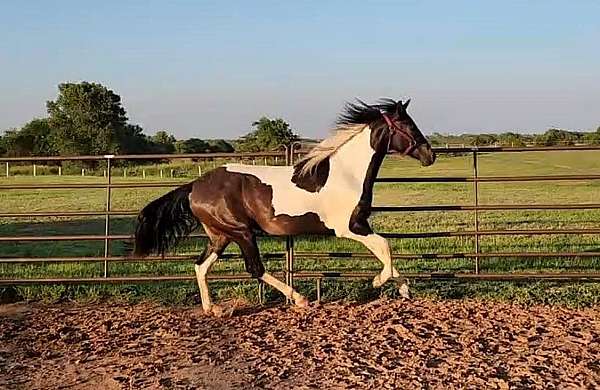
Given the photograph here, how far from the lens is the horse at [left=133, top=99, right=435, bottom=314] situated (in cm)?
612

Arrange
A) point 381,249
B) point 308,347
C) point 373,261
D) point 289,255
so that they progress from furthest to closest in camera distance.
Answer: point 373,261
point 289,255
point 381,249
point 308,347

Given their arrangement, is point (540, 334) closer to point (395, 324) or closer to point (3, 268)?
point (395, 324)

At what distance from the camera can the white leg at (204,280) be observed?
21.0 ft

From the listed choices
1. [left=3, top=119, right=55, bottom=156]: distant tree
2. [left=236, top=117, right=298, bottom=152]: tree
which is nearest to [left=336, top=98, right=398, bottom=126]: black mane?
[left=236, top=117, right=298, bottom=152]: tree

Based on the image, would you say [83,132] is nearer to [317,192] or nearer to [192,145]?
[192,145]

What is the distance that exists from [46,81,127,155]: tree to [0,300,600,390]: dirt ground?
47.4m

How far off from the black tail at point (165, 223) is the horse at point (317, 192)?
0.13 meters

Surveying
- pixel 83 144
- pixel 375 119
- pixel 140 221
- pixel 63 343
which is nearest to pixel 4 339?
pixel 63 343

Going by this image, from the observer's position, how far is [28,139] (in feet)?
188

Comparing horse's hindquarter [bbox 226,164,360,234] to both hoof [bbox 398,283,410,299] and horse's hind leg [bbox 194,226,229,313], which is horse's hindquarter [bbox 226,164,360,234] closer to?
horse's hind leg [bbox 194,226,229,313]

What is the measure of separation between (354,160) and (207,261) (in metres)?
1.57

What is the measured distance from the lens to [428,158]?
20.4ft

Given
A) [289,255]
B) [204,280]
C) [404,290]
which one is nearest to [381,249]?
[404,290]

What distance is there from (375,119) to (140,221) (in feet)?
7.49
